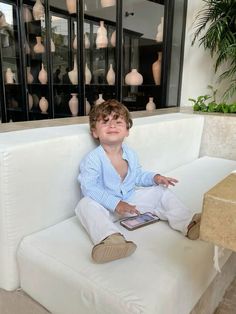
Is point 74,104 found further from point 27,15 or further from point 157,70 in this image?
point 157,70

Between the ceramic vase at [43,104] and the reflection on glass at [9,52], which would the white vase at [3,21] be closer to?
the reflection on glass at [9,52]

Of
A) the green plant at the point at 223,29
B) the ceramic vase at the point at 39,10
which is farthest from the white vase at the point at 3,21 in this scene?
the green plant at the point at 223,29

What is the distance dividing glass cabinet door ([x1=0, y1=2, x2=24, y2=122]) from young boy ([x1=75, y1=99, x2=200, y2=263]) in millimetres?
2078

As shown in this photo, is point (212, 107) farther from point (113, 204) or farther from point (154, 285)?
point (154, 285)

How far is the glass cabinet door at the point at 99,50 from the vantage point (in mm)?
3254

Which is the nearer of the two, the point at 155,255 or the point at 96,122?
the point at 155,255

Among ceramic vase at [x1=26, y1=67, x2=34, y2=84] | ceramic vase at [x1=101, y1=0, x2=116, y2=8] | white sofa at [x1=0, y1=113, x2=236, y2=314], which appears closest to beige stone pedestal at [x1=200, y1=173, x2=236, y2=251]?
white sofa at [x1=0, y1=113, x2=236, y2=314]

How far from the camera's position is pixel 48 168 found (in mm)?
1017

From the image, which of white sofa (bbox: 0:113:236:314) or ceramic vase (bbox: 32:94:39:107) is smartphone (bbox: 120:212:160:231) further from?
ceramic vase (bbox: 32:94:39:107)

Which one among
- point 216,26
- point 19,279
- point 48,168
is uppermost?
point 216,26

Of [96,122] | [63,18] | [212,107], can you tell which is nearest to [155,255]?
[96,122]

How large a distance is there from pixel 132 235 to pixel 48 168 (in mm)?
380

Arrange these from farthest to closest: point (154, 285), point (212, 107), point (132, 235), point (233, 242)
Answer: point (212, 107) < point (132, 235) < point (154, 285) < point (233, 242)

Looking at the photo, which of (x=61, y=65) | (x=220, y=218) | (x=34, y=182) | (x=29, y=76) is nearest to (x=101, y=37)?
(x=61, y=65)
